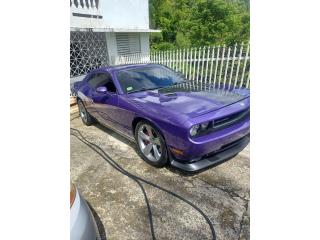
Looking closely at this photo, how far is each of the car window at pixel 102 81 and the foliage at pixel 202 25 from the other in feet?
47.6

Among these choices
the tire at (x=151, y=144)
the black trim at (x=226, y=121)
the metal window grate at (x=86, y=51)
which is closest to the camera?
the black trim at (x=226, y=121)

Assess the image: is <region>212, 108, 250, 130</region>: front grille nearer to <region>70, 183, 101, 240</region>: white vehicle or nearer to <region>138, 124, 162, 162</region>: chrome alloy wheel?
<region>138, 124, 162, 162</region>: chrome alloy wheel

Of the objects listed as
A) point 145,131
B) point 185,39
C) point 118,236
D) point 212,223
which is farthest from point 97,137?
point 185,39

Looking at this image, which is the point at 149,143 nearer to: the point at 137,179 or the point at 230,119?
the point at 137,179

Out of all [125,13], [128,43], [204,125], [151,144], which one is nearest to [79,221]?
[204,125]

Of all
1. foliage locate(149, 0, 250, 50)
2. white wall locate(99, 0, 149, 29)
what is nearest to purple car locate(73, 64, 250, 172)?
white wall locate(99, 0, 149, 29)

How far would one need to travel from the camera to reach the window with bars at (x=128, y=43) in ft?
32.6

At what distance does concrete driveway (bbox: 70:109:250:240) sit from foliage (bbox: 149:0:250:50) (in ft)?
51.7

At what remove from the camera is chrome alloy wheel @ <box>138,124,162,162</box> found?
2934 millimetres

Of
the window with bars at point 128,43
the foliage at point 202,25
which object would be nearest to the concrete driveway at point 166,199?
the window with bars at point 128,43

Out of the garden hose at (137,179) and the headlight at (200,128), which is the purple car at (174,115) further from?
the garden hose at (137,179)
